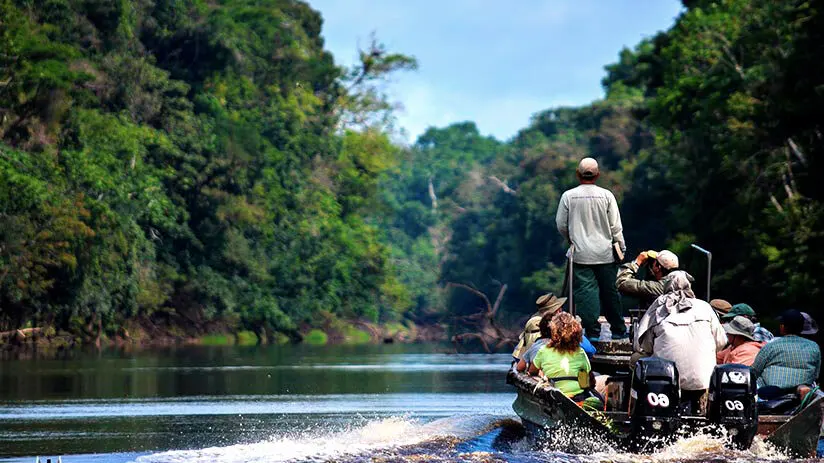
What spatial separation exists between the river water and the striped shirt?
92 centimetres

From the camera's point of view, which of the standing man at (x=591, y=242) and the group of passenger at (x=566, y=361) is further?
the standing man at (x=591, y=242)

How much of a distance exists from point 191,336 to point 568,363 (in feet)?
175

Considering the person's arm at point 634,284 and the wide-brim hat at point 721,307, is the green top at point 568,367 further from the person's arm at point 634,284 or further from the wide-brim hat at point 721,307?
the wide-brim hat at point 721,307

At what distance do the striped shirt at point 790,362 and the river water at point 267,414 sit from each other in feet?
3.03

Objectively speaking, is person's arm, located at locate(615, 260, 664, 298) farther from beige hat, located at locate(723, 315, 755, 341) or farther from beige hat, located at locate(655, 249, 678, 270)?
beige hat, located at locate(723, 315, 755, 341)

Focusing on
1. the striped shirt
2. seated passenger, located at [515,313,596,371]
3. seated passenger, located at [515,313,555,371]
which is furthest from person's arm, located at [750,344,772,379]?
seated passenger, located at [515,313,555,371]

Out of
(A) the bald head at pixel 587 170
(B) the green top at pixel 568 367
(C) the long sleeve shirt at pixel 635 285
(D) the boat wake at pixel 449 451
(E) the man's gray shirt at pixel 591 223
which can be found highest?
(A) the bald head at pixel 587 170

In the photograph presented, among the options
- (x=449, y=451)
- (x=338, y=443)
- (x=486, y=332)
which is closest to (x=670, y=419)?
(x=449, y=451)

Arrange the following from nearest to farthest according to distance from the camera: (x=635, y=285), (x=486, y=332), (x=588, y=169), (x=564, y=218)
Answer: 1. (x=635, y=285)
2. (x=588, y=169)
3. (x=564, y=218)
4. (x=486, y=332)

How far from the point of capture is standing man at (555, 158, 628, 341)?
16.3 meters

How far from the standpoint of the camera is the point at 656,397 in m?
13.8

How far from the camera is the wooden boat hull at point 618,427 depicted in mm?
13984

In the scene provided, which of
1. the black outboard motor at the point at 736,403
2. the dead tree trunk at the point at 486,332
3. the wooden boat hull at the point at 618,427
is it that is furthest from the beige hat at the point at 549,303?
the dead tree trunk at the point at 486,332

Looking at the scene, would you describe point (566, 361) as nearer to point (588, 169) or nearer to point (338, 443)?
point (588, 169)
